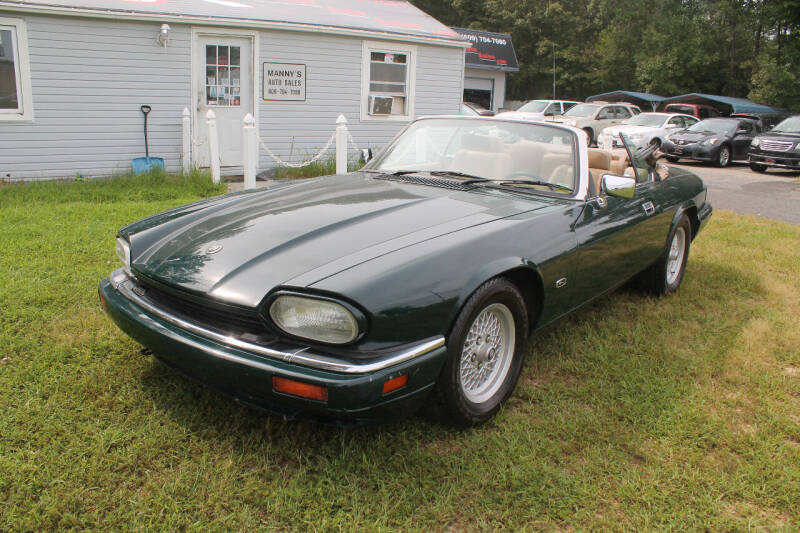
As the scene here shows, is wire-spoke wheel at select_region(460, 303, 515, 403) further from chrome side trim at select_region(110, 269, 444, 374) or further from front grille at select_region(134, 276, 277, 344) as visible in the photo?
front grille at select_region(134, 276, 277, 344)

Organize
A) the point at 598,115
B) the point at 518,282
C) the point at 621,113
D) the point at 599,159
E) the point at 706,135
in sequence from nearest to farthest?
the point at 518,282 → the point at 599,159 → the point at 706,135 → the point at 598,115 → the point at 621,113

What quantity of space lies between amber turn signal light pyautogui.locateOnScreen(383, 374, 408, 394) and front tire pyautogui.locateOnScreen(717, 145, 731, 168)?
16.5m

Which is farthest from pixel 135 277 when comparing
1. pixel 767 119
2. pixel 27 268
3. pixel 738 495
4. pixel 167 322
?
pixel 767 119

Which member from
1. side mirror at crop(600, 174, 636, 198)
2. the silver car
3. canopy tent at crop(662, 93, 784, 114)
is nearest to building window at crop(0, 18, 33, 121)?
side mirror at crop(600, 174, 636, 198)

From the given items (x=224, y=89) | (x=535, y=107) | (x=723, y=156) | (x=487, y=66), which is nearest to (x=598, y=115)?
(x=535, y=107)

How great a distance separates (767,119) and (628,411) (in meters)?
26.1

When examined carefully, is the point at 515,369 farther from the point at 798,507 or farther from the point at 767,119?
the point at 767,119

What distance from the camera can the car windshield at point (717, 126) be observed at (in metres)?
16.6

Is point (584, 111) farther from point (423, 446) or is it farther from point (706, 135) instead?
point (423, 446)

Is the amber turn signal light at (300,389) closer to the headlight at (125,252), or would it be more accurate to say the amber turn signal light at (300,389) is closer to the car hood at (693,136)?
the headlight at (125,252)

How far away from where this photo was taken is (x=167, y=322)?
2.51 meters

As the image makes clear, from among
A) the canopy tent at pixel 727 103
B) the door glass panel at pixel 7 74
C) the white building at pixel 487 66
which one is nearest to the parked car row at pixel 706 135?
the canopy tent at pixel 727 103

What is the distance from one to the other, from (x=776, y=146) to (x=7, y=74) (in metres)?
15.5

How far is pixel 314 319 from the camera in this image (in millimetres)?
2211
